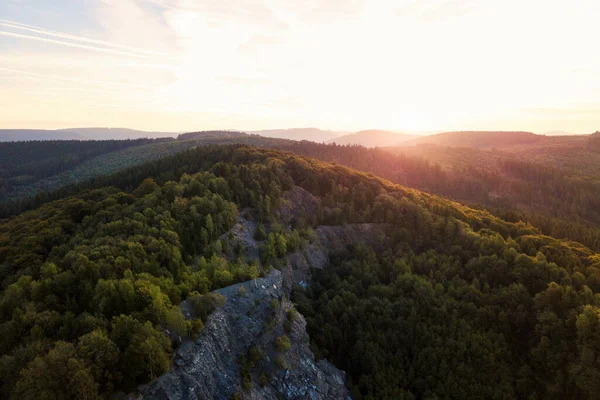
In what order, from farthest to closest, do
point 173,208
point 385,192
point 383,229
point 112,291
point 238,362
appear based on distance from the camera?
point 385,192 < point 383,229 < point 173,208 < point 238,362 < point 112,291

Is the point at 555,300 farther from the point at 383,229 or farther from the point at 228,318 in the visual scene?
the point at 228,318

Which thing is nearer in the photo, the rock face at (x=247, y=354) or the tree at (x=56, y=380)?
the tree at (x=56, y=380)

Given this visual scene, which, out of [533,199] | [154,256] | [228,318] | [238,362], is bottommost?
[533,199]

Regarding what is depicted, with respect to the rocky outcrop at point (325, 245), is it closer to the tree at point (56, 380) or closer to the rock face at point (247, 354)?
the rock face at point (247, 354)

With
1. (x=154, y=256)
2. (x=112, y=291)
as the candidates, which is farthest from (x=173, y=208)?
(x=112, y=291)

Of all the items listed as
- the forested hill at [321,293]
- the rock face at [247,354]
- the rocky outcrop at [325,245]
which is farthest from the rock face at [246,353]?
the rocky outcrop at [325,245]

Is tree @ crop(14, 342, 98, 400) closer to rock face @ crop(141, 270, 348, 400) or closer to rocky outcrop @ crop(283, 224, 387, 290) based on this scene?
rock face @ crop(141, 270, 348, 400)

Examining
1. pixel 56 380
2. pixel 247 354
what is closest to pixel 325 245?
pixel 247 354
